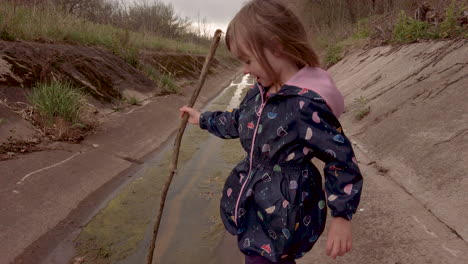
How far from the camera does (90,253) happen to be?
8.03ft

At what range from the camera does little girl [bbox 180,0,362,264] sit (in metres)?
1.41

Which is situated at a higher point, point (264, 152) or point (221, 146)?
point (264, 152)

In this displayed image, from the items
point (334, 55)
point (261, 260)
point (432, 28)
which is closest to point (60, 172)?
point (261, 260)

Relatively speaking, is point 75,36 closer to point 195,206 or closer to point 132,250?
point 195,206

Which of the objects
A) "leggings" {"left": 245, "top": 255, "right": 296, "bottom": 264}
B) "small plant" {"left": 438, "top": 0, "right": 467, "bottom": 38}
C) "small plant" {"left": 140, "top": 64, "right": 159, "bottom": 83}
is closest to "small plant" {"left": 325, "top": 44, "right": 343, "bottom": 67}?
"small plant" {"left": 140, "top": 64, "right": 159, "bottom": 83}

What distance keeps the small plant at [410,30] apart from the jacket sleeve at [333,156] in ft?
14.6

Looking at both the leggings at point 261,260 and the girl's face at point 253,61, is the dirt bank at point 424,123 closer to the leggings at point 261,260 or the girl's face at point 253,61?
the leggings at point 261,260

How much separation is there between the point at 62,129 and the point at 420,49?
4176mm

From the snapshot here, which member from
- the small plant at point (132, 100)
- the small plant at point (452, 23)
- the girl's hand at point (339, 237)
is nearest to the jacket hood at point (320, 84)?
the girl's hand at point (339, 237)

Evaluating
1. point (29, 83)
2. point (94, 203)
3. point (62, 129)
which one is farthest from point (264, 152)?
point (29, 83)

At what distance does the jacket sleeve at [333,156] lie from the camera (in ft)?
4.55

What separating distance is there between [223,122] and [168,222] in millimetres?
1328

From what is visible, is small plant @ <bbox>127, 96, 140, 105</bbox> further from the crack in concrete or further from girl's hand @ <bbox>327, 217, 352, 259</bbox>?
girl's hand @ <bbox>327, 217, 352, 259</bbox>

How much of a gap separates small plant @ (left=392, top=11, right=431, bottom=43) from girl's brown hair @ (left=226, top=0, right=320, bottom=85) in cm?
431
